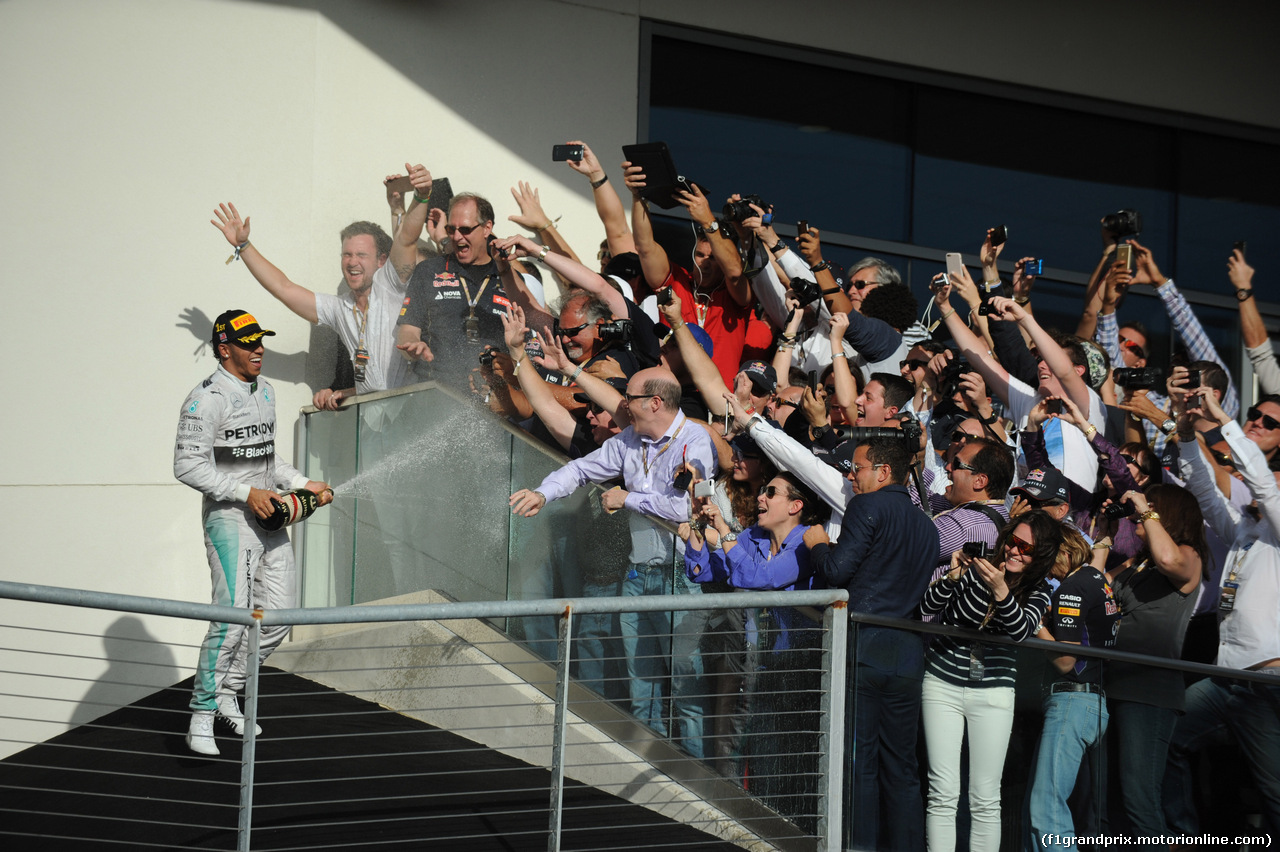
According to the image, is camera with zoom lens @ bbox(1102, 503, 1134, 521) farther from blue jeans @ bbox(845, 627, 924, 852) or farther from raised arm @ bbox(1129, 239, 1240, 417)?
raised arm @ bbox(1129, 239, 1240, 417)

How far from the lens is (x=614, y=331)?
21.2 ft

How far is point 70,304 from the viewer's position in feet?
26.5

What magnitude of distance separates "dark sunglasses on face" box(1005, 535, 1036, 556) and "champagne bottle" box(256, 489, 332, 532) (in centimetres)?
310

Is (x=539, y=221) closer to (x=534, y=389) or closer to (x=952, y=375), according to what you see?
(x=534, y=389)

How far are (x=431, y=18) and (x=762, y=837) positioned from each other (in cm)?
602

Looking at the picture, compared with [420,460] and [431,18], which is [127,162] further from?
[420,460]

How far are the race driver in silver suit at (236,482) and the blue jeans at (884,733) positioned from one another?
A: 2.54 m

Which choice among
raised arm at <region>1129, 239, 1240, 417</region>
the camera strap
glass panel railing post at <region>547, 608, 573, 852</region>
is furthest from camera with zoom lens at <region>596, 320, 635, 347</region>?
raised arm at <region>1129, 239, 1240, 417</region>

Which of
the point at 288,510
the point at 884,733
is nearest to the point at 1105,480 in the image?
the point at 884,733

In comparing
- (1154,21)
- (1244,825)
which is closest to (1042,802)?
(1244,825)

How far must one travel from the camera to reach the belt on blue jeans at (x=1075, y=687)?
14.8 feet

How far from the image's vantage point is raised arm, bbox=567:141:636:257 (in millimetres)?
7488

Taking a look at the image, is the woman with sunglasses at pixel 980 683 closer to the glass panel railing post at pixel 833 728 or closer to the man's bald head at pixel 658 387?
the glass panel railing post at pixel 833 728

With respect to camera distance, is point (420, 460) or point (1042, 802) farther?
point (420, 460)
